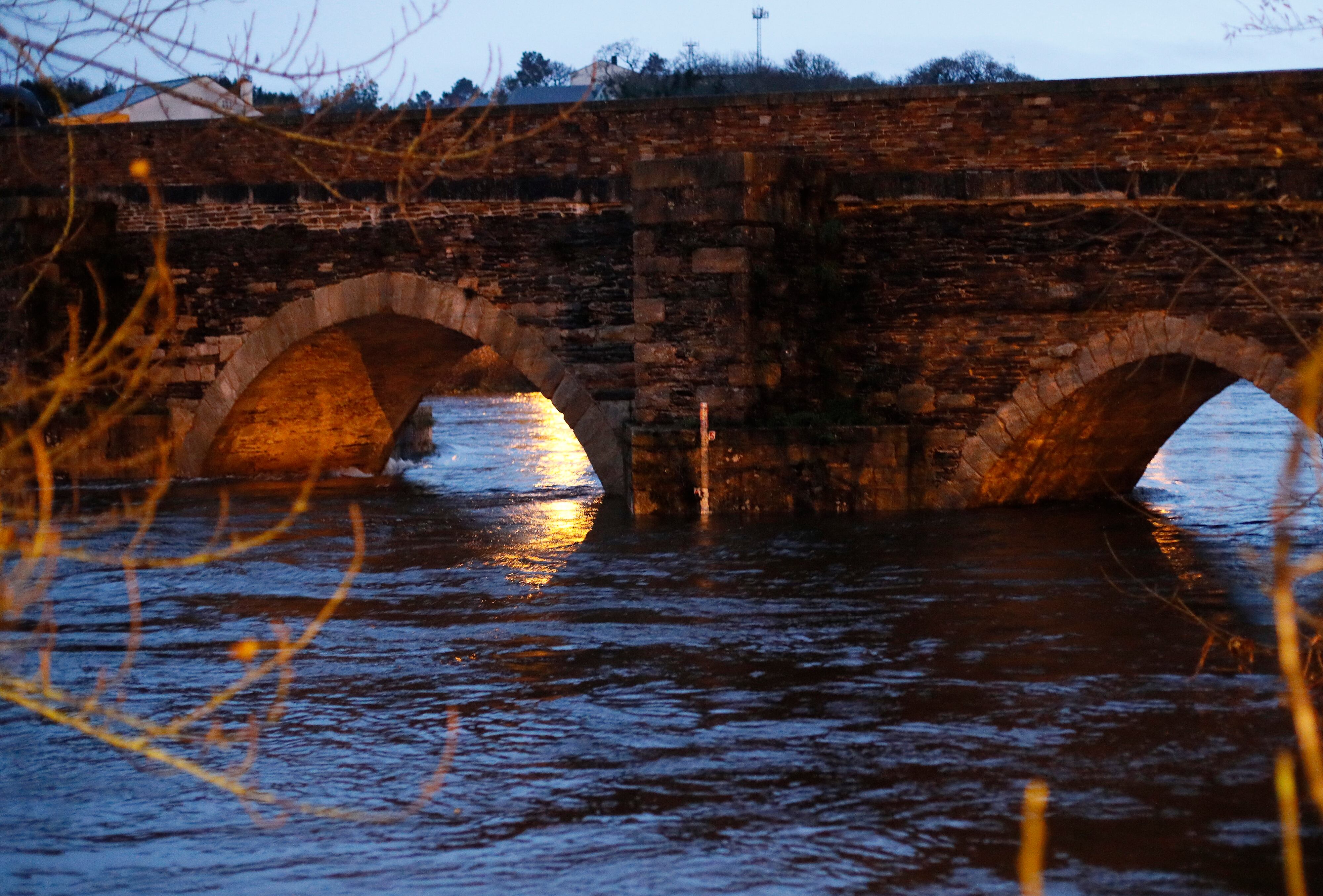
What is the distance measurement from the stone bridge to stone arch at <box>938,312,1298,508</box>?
0.03m

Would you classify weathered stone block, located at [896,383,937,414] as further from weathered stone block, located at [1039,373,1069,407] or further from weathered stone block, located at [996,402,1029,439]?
weathered stone block, located at [1039,373,1069,407]

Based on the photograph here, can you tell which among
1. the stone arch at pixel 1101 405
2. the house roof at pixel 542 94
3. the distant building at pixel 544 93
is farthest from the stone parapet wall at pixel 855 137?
the house roof at pixel 542 94

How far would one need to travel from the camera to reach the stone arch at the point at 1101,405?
1091cm

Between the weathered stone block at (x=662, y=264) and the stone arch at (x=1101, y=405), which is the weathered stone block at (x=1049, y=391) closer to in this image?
the stone arch at (x=1101, y=405)

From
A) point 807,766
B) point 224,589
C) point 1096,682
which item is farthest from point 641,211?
point 807,766

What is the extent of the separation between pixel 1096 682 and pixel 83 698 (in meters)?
4.23

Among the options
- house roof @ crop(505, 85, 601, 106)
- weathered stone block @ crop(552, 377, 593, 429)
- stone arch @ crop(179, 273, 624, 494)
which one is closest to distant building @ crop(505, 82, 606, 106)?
house roof @ crop(505, 85, 601, 106)

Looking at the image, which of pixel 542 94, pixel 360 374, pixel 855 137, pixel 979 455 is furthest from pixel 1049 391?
pixel 542 94

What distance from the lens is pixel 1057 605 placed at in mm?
8617

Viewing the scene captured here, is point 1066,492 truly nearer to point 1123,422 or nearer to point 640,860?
point 1123,422

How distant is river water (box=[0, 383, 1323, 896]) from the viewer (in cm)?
471

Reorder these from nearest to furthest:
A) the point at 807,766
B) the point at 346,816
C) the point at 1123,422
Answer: the point at 346,816 < the point at 807,766 < the point at 1123,422

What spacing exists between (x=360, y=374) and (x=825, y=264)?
5.68 m

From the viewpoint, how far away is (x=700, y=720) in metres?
6.25
